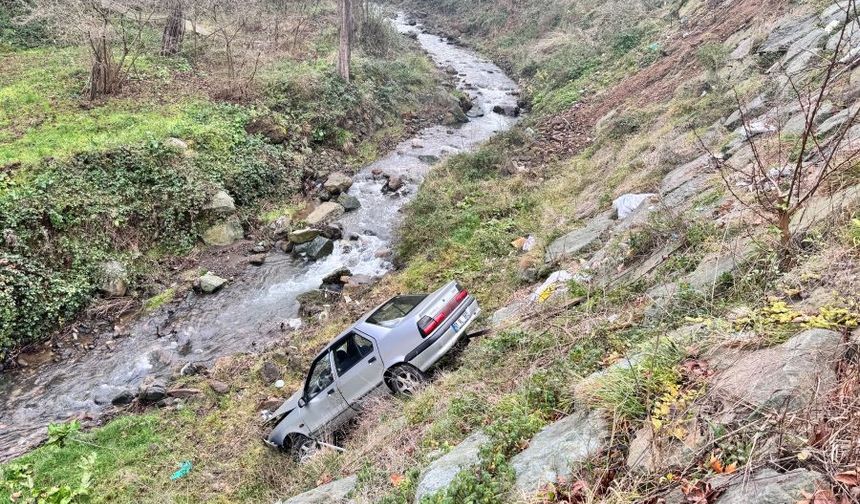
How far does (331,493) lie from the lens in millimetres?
5141

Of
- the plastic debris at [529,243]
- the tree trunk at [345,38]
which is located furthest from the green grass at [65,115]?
the plastic debris at [529,243]

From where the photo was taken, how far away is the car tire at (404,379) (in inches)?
278

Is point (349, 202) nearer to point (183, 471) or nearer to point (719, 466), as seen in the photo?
point (183, 471)

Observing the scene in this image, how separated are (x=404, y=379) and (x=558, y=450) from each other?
3.49m

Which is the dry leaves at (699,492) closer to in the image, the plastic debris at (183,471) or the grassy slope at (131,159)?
the plastic debris at (183,471)

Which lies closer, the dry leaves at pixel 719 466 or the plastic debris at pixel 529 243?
the dry leaves at pixel 719 466

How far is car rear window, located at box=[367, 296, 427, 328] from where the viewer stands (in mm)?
7480

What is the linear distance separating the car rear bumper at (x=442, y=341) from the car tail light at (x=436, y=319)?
0.08 metres

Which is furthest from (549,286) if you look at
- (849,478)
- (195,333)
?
(195,333)

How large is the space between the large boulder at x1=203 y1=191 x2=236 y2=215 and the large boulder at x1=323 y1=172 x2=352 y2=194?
9.98 ft

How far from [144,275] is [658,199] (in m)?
11.4

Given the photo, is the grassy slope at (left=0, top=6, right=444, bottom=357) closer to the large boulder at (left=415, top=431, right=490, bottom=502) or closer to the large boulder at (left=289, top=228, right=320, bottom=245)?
the large boulder at (left=289, top=228, right=320, bottom=245)

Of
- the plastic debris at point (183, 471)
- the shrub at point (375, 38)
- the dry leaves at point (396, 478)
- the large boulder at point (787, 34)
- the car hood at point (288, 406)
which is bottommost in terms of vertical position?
the plastic debris at point (183, 471)

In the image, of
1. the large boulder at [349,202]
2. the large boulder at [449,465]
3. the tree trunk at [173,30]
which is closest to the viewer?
the large boulder at [449,465]
